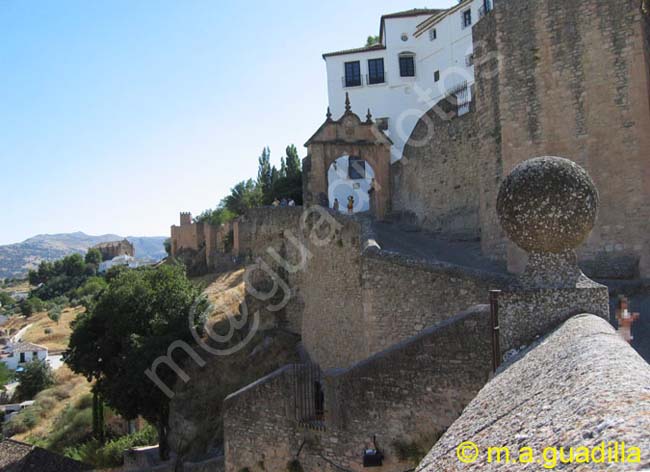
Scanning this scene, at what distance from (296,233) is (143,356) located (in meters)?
7.51

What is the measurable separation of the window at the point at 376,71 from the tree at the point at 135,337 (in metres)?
17.4

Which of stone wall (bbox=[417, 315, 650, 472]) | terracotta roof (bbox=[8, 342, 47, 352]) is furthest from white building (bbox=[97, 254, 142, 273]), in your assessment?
stone wall (bbox=[417, 315, 650, 472])

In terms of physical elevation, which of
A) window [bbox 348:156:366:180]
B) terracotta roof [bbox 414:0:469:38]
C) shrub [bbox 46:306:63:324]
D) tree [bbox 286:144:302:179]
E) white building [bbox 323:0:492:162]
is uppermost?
terracotta roof [bbox 414:0:469:38]

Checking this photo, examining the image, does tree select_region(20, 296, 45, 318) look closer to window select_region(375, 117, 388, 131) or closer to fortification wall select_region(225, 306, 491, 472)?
window select_region(375, 117, 388, 131)

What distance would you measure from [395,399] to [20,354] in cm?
6144

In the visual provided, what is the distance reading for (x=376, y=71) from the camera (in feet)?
124

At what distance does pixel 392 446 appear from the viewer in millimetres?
7367

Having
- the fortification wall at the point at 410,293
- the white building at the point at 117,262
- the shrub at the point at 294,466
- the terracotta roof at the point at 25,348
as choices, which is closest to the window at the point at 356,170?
the fortification wall at the point at 410,293

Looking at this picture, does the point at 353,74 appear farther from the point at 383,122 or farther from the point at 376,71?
the point at 383,122

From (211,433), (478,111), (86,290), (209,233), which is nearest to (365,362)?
(478,111)

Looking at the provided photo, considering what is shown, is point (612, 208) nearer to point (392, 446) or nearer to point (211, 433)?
point (392, 446)

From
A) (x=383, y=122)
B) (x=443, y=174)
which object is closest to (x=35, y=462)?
(x=443, y=174)

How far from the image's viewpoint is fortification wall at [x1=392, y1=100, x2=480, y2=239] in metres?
18.8

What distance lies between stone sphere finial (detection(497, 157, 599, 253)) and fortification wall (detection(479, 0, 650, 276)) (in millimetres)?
9163
